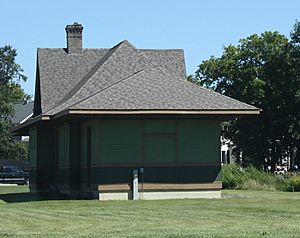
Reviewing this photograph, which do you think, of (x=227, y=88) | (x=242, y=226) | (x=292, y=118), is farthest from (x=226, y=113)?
(x=227, y=88)

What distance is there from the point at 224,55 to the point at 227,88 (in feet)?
12.1

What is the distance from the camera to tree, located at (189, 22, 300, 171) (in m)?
64.8

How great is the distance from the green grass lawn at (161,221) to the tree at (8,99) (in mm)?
60764

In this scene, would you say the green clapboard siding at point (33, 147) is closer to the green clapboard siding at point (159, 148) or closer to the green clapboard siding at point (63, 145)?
the green clapboard siding at point (63, 145)

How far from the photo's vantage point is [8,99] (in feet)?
279

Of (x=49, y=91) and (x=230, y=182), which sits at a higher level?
(x=49, y=91)

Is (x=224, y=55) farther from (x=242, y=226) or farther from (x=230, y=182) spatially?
(x=242, y=226)

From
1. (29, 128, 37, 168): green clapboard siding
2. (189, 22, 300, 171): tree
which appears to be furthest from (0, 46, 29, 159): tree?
(29, 128, 37, 168): green clapboard siding

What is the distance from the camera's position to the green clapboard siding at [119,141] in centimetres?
2922

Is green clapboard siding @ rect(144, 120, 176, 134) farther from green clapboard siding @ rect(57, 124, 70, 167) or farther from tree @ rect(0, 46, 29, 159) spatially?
tree @ rect(0, 46, 29, 159)

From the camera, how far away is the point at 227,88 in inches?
2756

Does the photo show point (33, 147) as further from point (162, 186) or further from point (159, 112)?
point (159, 112)

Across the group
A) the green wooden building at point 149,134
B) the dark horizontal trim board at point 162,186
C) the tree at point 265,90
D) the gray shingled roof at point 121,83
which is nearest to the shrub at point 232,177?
the gray shingled roof at point 121,83

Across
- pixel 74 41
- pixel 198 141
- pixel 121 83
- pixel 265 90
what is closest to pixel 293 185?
pixel 198 141
